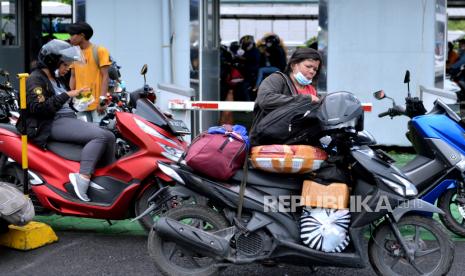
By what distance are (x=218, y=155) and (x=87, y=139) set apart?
65.0 inches

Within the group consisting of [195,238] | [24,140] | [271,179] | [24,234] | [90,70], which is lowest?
[24,234]

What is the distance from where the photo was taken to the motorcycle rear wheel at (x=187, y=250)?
16.3 ft

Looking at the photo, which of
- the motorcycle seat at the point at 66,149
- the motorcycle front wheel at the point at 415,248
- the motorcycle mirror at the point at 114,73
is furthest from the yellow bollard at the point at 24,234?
the motorcycle front wheel at the point at 415,248

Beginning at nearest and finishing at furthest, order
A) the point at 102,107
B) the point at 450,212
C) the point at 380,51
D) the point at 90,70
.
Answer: the point at 450,212 → the point at 102,107 → the point at 90,70 → the point at 380,51

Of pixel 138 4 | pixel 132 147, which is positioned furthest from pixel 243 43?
pixel 132 147

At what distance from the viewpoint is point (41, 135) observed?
6172 millimetres

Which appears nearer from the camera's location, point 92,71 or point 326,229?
point 326,229

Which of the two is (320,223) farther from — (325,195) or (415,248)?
(415,248)

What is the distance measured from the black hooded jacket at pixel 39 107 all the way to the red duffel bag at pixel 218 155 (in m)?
1.59

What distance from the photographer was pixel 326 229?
4.80 metres

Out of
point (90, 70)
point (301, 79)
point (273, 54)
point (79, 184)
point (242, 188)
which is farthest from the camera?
point (273, 54)

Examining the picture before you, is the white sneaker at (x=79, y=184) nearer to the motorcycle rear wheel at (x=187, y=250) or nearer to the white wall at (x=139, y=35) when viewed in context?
the motorcycle rear wheel at (x=187, y=250)

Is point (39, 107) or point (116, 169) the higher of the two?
point (39, 107)

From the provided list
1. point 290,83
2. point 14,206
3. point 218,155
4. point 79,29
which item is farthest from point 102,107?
point 218,155
